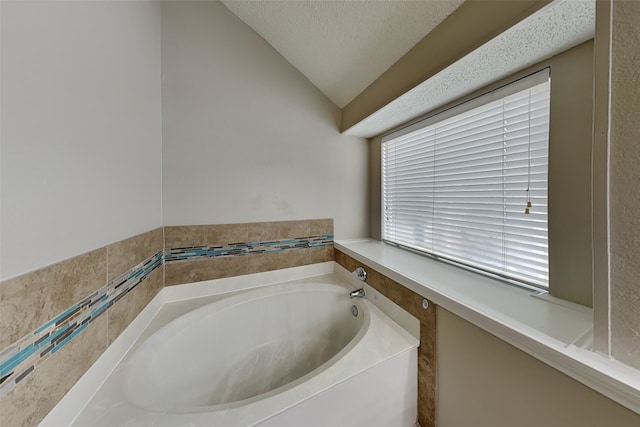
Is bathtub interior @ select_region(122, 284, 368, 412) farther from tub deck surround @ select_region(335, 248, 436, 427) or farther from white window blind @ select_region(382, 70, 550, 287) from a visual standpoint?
white window blind @ select_region(382, 70, 550, 287)

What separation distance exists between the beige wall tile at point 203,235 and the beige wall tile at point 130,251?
9 cm

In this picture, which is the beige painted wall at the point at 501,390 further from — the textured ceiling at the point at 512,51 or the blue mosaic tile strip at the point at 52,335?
the blue mosaic tile strip at the point at 52,335

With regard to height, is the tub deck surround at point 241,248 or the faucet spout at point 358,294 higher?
the tub deck surround at point 241,248

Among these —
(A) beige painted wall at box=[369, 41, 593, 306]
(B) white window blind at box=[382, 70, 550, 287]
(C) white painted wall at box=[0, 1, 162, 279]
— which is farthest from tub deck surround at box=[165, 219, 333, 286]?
(A) beige painted wall at box=[369, 41, 593, 306]

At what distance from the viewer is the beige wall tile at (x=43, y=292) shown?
1.52ft

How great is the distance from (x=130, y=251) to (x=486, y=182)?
180 cm

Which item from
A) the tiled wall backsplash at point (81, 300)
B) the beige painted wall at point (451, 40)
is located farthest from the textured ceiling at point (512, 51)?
the tiled wall backsplash at point (81, 300)

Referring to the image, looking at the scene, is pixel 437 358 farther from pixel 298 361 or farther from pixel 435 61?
pixel 435 61

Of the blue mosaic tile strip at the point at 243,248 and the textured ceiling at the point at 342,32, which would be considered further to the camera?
the blue mosaic tile strip at the point at 243,248

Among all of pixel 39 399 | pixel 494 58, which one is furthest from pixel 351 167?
pixel 39 399

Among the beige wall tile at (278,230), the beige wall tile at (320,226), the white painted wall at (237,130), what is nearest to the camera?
the white painted wall at (237,130)

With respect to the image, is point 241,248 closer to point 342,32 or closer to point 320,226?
point 320,226

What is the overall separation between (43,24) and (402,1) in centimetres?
125

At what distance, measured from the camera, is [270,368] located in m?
1.31
